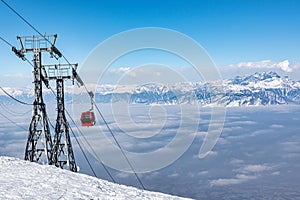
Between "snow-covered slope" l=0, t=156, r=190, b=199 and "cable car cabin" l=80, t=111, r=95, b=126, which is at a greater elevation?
"cable car cabin" l=80, t=111, r=95, b=126

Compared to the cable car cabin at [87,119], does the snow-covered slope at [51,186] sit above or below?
below

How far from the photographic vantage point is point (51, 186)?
10.8 metres

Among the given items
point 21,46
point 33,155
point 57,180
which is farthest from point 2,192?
point 21,46

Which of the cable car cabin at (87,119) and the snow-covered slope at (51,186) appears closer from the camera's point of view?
the snow-covered slope at (51,186)

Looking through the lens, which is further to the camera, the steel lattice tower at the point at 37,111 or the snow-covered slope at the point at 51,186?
the steel lattice tower at the point at 37,111

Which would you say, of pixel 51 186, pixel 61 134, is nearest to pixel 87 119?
pixel 61 134

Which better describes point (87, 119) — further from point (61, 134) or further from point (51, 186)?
point (51, 186)

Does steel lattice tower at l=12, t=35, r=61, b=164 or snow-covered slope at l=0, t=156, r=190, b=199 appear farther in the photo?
steel lattice tower at l=12, t=35, r=61, b=164

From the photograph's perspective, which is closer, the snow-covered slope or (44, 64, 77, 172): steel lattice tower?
the snow-covered slope

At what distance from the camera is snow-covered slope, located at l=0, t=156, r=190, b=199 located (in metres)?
9.74

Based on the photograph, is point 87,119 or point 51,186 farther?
point 87,119

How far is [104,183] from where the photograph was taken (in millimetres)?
12688

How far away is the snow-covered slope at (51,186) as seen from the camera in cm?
974

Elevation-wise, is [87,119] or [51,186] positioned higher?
[87,119]
